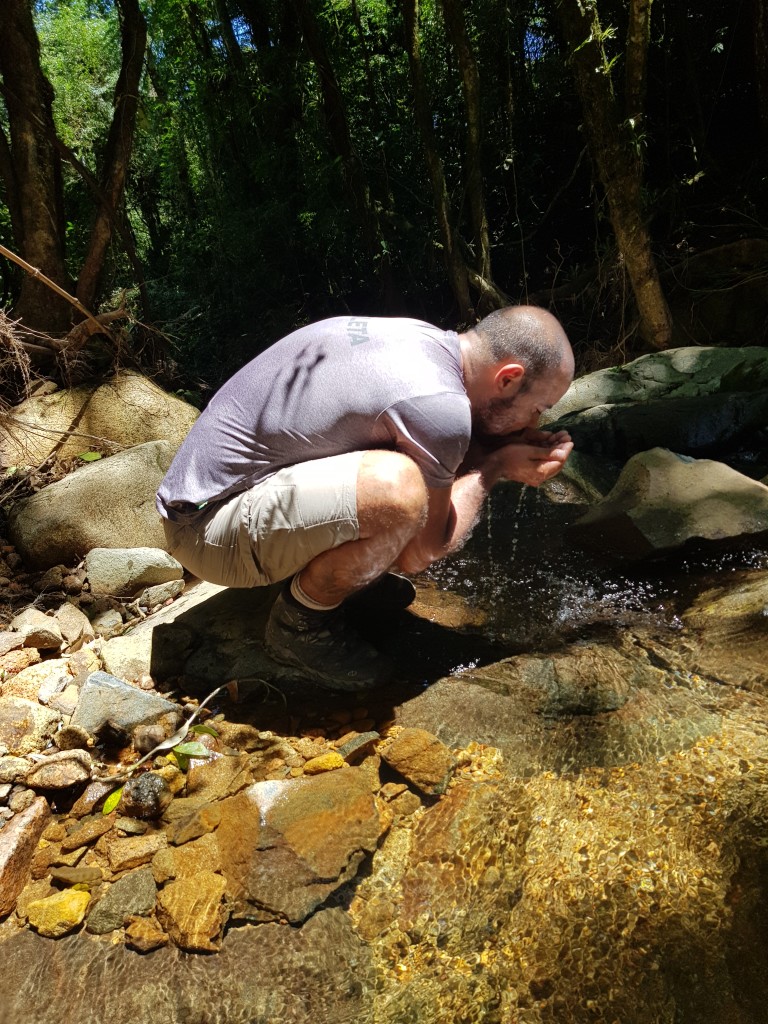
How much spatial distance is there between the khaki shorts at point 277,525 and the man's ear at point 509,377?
476 millimetres

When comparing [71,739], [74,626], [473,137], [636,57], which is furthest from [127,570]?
[473,137]

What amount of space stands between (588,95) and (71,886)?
4505 mm

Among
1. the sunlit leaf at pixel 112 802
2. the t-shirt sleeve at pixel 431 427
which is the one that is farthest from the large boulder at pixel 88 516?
the t-shirt sleeve at pixel 431 427

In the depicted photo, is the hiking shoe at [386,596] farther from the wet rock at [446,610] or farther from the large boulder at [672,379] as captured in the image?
the large boulder at [672,379]

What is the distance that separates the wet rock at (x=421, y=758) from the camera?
1.68 m

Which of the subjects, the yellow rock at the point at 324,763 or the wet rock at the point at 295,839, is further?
the yellow rock at the point at 324,763

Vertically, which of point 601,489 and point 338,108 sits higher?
point 338,108

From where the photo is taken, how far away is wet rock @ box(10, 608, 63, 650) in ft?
8.52

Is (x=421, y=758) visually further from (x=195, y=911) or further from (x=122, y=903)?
(x=122, y=903)

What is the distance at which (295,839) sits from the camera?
5.03 feet

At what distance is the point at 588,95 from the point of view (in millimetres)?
4012

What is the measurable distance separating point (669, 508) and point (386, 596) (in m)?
1.10

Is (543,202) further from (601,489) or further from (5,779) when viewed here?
(5,779)

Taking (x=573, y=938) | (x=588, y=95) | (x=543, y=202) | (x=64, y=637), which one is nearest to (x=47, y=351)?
(x=64, y=637)
